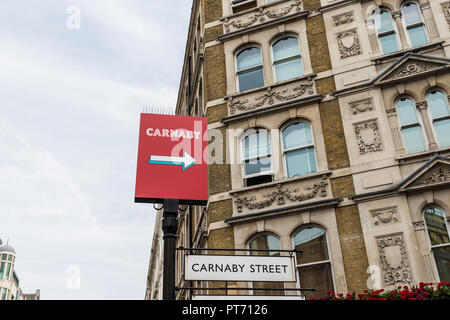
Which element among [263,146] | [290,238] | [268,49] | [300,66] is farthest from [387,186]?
[268,49]

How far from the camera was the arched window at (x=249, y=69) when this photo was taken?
50.3 ft

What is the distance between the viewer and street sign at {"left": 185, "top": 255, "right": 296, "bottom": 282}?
8219mm

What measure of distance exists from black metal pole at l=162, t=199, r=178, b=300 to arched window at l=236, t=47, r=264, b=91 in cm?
772

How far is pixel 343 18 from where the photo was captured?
1466 centimetres

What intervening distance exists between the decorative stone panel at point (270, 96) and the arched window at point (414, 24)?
3102 mm

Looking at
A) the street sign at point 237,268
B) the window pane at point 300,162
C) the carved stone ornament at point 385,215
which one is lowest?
the street sign at point 237,268

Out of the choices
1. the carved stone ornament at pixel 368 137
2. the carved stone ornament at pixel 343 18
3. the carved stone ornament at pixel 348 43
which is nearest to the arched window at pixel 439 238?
the carved stone ornament at pixel 368 137

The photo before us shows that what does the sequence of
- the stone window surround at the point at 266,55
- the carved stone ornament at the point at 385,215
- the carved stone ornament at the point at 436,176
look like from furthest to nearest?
the stone window surround at the point at 266,55, the carved stone ornament at the point at 385,215, the carved stone ornament at the point at 436,176

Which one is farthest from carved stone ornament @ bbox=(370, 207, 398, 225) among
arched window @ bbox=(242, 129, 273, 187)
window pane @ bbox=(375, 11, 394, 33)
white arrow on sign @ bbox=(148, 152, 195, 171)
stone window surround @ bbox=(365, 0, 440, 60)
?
window pane @ bbox=(375, 11, 394, 33)

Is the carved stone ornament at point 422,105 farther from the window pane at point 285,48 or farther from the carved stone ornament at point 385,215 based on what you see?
the window pane at point 285,48

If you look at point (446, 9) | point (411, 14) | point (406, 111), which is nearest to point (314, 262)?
point (406, 111)

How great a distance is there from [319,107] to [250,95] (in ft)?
7.44

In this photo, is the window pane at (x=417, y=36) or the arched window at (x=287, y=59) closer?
the window pane at (x=417, y=36)
